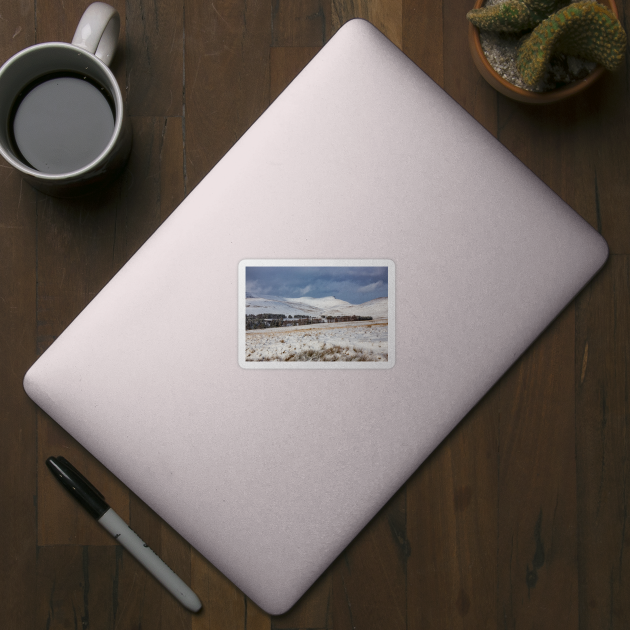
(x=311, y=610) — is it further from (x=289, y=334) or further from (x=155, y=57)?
(x=155, y=57)

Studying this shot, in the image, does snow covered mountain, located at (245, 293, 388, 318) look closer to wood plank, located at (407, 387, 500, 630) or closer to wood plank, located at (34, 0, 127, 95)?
wood plank, located at (407, 387, 500, 630)

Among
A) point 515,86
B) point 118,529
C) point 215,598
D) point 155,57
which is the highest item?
point 155,57

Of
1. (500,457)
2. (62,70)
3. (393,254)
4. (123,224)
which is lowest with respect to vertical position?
(500,457)

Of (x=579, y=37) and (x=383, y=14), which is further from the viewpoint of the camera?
(x=383, y=14)

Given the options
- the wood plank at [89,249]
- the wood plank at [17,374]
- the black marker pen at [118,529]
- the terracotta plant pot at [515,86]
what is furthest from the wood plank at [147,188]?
the terracotta plant pot at [515,86]

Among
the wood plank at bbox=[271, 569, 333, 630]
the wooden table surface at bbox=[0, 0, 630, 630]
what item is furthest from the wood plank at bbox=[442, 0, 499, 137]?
the wood plank at bbox=[271, 569, 333, 630]

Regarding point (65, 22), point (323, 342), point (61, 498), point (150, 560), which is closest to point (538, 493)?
point (323, 342)

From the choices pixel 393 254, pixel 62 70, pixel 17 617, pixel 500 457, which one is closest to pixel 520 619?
pixel 500 457

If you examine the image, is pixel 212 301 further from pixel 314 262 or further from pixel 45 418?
pixel 45 418
